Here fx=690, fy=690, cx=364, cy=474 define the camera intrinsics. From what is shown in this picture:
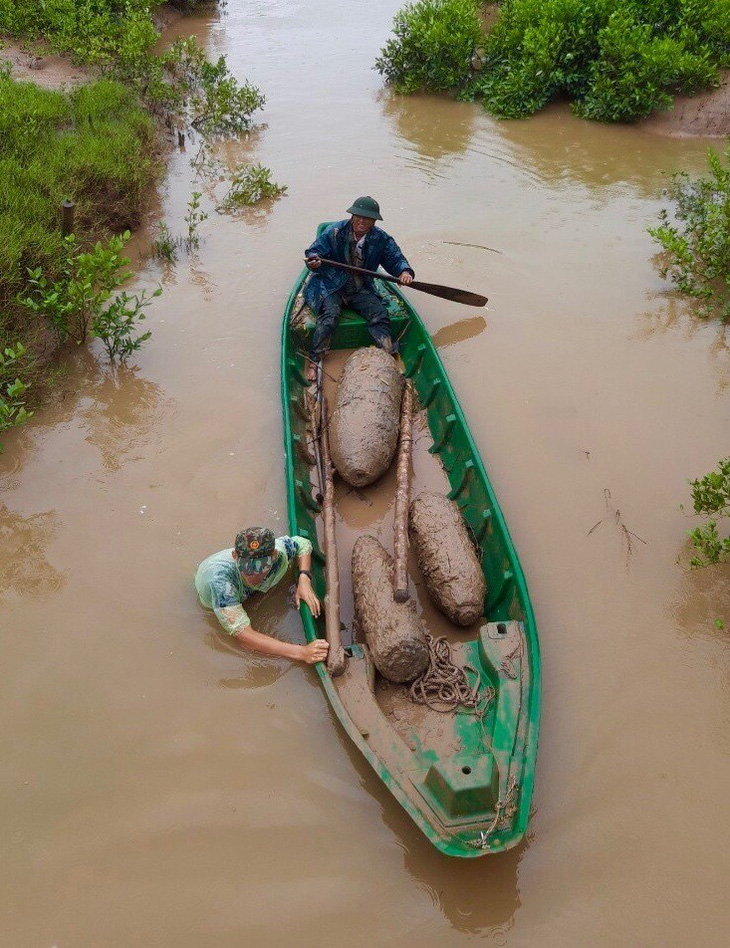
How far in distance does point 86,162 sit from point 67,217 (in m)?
2.06

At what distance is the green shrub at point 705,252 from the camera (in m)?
7.61

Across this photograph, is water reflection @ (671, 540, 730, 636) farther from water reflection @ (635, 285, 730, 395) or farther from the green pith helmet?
the green pith helmet

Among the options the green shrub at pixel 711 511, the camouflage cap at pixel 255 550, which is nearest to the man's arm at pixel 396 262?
the green shrub at pixel 711 511

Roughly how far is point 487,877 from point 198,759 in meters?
1.72

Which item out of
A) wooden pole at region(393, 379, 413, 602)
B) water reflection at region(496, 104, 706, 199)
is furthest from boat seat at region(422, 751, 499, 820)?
water reflection at region(496, 104, 706, 199)

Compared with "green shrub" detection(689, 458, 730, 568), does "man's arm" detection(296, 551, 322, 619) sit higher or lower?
lower

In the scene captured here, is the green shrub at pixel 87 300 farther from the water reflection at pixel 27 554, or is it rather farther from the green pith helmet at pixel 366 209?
the green pith helmet at pixel 366 209

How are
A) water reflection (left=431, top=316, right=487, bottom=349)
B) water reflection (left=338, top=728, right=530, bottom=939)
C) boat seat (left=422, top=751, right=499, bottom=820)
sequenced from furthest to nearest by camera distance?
water reflection (left=431, top=316, right=487, bottom=349), water reflection (left=338, top=728, right=530, bottom=939), boat seat (left=422, top=751, right=499, bottom=820)

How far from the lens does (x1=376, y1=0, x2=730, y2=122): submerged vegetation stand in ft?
35.0

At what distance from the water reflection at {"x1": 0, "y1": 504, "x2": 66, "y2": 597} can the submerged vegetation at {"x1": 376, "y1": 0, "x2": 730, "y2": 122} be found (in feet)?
33.8

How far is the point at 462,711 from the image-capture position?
4.06m

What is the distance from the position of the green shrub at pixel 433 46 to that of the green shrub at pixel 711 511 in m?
9.80

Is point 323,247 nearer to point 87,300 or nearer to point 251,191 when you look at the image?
point 87,300

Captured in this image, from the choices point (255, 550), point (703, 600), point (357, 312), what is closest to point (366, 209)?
point (357, 312)
